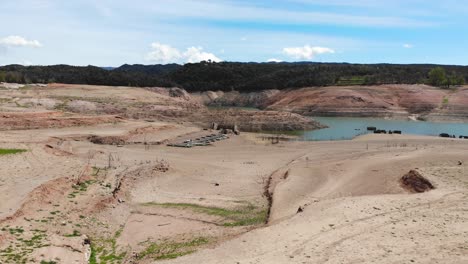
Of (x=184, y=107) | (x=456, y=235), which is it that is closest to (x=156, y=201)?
(x=456, y=235)

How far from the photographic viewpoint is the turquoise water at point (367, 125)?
5488 centimetres

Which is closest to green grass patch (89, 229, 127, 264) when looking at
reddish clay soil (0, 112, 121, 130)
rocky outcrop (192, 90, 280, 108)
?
reddish clay soil (0, 112, 121, 130)

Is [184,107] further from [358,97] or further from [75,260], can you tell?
[75,260]

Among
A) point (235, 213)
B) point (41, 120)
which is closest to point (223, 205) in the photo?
point (235, 213)

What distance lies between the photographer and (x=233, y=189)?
85.8 ft

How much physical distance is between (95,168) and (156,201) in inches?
224

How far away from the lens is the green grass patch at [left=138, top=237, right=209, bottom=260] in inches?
614

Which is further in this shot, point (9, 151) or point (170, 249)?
point (9, 151)

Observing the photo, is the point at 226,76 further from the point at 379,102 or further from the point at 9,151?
the point at 9,151

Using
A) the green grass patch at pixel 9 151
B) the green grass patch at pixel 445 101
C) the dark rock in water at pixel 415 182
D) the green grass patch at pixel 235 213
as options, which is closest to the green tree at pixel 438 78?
the green grass patch at pixel 445 101

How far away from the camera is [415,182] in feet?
78.7

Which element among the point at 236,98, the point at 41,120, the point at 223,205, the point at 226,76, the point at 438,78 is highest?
the point at 438,78

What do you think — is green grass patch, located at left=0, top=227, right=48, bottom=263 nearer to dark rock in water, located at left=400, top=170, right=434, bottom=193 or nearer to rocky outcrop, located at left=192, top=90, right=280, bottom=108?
dark rock in water, located at left=400, top=170, right=434, bottom=193

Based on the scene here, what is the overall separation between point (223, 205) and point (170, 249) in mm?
6535
